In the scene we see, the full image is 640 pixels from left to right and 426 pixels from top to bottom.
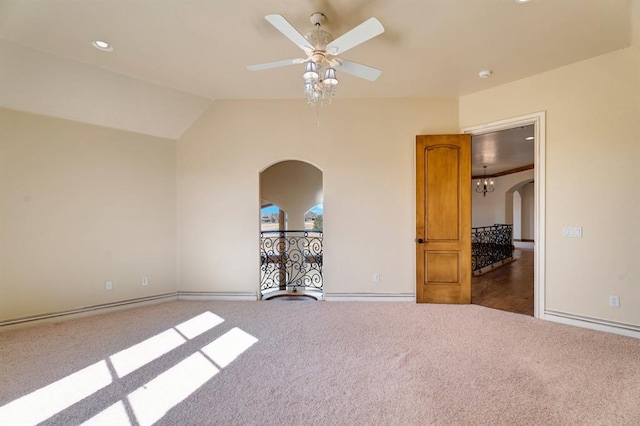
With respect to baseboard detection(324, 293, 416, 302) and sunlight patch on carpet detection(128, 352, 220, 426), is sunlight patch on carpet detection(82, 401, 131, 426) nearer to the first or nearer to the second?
sunlight patch on carpet detection(128, 352, 220, 426)

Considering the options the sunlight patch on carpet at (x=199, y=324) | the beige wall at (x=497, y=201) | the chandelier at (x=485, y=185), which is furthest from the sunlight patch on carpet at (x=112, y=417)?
the chandelier at (x=485, y=185)

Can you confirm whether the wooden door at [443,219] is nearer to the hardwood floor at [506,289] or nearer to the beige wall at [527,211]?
the hardwood floor at [506,289]

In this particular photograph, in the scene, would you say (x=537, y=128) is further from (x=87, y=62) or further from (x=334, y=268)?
(x=87, y=62)

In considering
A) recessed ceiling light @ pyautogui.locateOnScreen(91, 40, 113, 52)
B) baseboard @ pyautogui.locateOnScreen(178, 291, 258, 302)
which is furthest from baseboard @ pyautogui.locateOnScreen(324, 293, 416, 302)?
recessed ceiling light @ pyautogui.locateOnScreen(91, 40, 113, 52)

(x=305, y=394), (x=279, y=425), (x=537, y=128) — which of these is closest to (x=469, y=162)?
(x=537, y=128)

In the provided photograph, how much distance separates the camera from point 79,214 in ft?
11.9

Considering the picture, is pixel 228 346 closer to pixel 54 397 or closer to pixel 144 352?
pixel 144 352

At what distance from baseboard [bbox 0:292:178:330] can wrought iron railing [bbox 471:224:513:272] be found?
5809 mm

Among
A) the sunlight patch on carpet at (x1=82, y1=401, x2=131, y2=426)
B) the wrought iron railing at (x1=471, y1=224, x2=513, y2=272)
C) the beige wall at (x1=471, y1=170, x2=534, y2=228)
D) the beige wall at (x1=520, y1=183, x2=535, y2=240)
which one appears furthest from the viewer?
the beige wall at (x1=520, y1=183, x2=535, y2=240)

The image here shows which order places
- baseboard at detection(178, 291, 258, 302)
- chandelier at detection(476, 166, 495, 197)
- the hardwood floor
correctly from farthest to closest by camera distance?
chandelier at detection(476, 166, 495, 197) → baseboard at detection(178, 291, 258, 302) → the hardwood floor

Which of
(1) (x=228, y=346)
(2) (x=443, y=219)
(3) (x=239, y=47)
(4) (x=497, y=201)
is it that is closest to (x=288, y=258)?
(1) (x=228, y=346)

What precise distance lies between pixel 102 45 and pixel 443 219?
4.50 meters

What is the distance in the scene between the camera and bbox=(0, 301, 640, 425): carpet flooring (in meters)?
1.86

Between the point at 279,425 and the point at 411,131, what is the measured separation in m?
3.86
